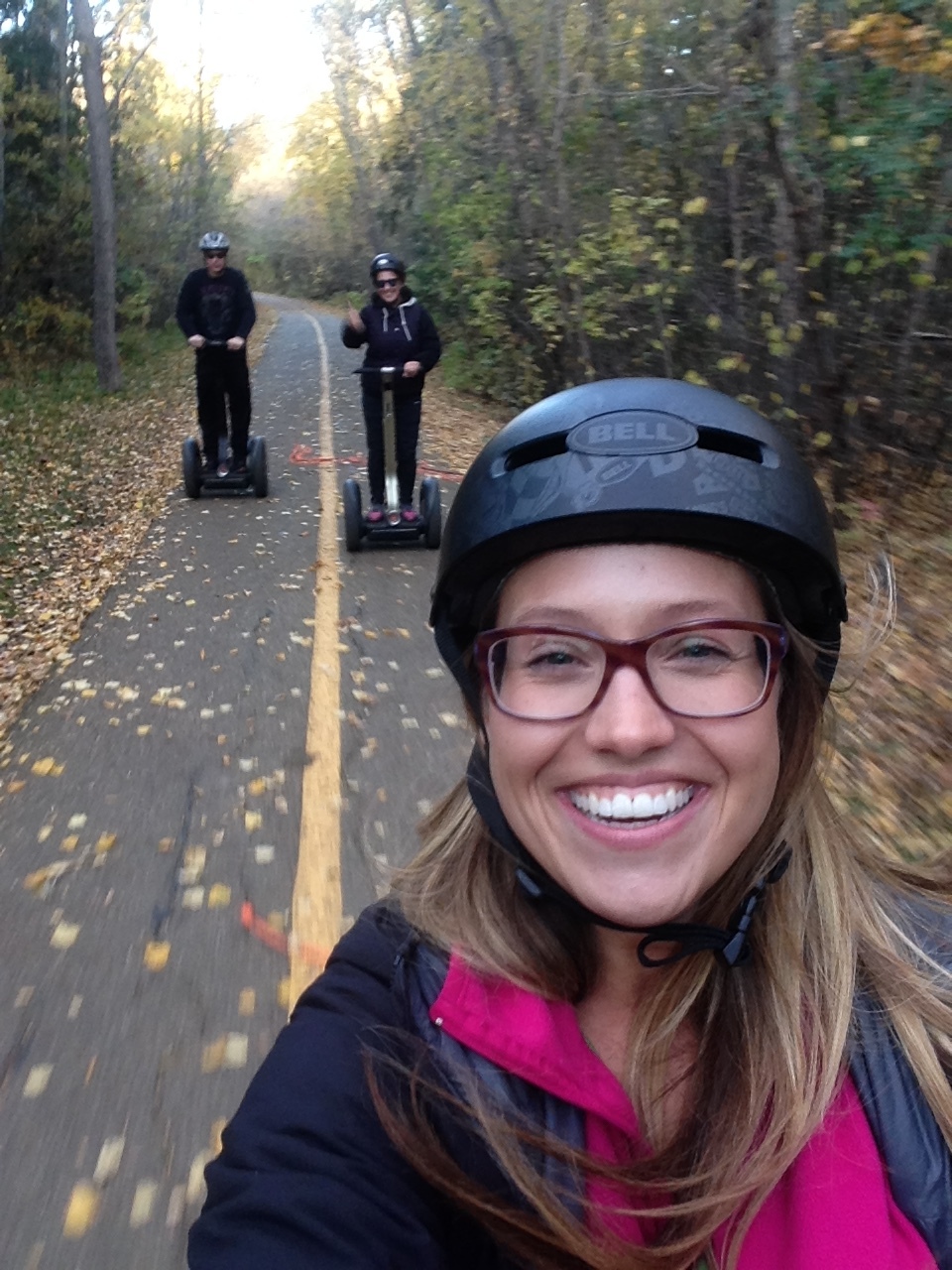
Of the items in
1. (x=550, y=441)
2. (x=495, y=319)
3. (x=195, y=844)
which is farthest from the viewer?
(x=495, y=319)

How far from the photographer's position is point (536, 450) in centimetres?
192

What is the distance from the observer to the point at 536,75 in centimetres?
1364

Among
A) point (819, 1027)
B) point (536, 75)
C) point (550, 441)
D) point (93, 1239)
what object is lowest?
point (93, 1239)

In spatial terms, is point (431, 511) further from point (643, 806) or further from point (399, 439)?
point (643, 806)

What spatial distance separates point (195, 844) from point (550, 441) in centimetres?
316

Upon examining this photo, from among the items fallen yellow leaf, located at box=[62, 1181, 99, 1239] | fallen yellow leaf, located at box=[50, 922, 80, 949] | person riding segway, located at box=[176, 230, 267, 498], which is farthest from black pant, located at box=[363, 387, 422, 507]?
fallen yellow leaf, located at box=[62, 1181, 99, 1239]

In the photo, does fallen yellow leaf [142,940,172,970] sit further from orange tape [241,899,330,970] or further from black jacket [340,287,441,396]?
black jacket [340,287,441,396]

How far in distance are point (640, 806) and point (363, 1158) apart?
65 centimetres

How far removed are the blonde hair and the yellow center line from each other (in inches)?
76.5

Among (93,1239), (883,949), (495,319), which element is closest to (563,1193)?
(883,949)

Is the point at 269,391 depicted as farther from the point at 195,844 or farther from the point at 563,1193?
the point at 563,1193

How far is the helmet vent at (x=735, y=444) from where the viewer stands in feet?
6.06

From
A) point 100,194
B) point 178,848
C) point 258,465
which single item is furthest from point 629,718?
point 100,194

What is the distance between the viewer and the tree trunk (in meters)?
18.3
